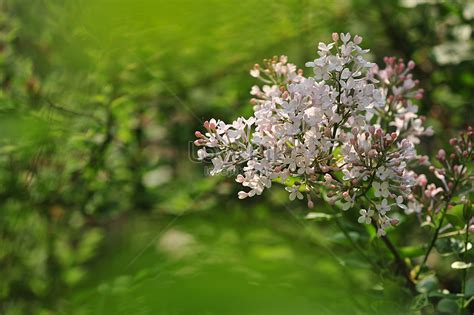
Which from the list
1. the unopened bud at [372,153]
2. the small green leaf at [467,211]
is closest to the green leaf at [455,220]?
the small green leaf at [467,211]

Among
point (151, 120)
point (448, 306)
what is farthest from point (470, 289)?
point (151, 120)

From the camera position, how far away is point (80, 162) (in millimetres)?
1322

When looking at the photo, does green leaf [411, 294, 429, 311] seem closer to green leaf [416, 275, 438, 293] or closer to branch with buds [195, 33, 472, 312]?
green leaf [416, 275, 438, 293]

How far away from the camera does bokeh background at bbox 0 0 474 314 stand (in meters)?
0.98

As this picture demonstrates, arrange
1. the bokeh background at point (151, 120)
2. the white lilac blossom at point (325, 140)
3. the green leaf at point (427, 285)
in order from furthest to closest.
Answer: the bokeh background at point (151, 120) < the green leaf at point (427, 285) < the white lilac blossom at point (325, 140)

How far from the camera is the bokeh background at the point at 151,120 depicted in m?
0.98

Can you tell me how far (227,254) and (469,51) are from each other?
1.03 meters

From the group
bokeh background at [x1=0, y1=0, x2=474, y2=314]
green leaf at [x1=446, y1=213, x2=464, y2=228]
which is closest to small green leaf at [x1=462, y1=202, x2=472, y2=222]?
green leaf at [x1=446, y1=213, x2=464, y2=228]

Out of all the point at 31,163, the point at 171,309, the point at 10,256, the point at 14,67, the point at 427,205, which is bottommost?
the point at 171,309

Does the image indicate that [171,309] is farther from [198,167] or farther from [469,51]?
[469,51]

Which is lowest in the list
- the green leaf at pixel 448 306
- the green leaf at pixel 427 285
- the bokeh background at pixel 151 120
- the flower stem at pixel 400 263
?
the green leaf at pixel 448 306

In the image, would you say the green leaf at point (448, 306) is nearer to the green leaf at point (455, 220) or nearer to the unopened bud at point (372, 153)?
the green leaf at point (455, 220)

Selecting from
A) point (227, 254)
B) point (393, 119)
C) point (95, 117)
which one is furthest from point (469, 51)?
point (227, 254)

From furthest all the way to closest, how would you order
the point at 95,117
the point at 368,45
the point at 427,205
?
the point at 368,45 → the point at 95,117 → the point at 427,205
